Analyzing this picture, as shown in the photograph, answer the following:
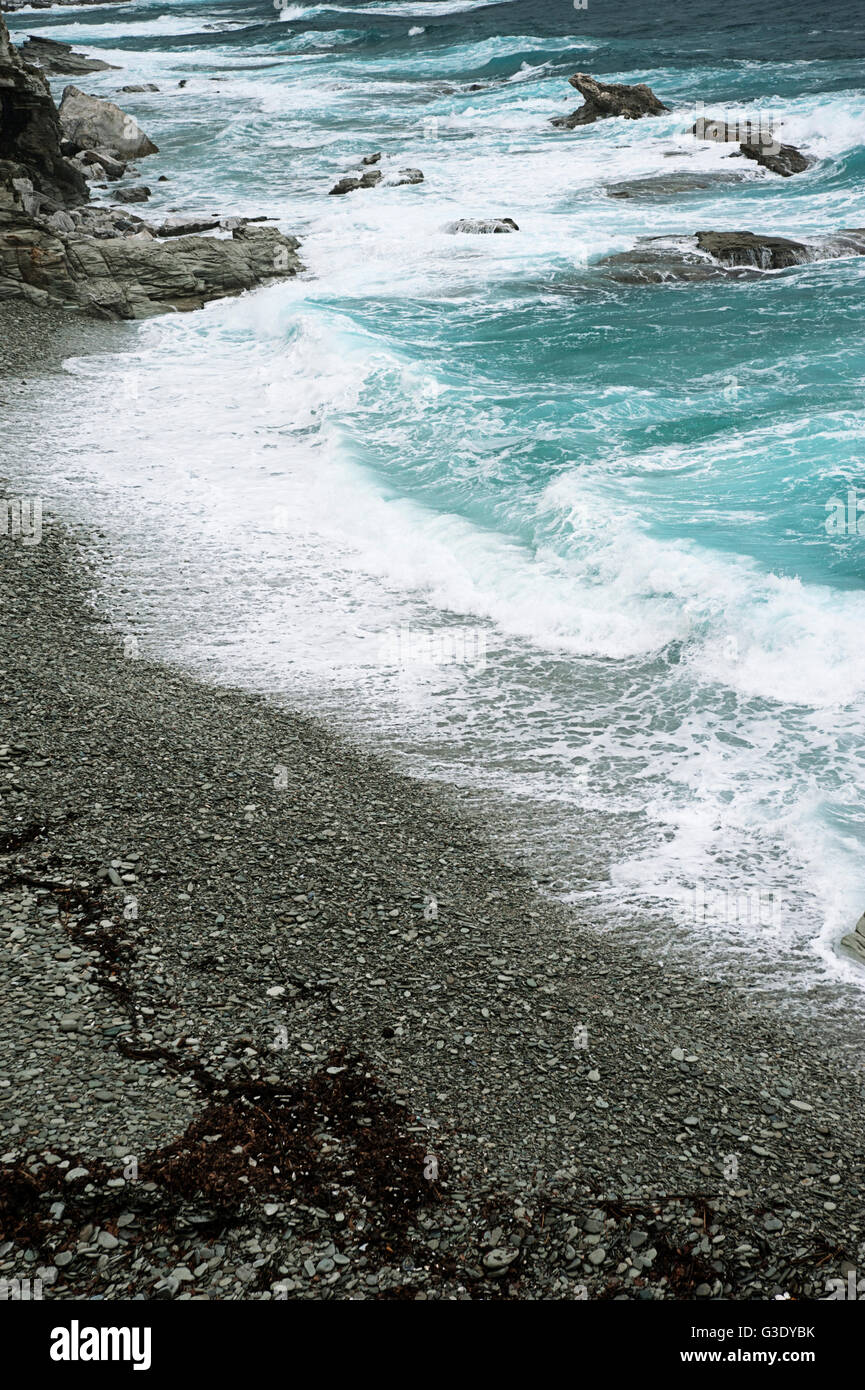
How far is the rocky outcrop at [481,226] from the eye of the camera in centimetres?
2631

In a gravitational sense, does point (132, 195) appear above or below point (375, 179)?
below

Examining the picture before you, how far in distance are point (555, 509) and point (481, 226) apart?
16132 mm

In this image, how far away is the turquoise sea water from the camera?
8.09m

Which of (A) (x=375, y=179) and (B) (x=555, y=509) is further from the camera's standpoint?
(A) (x=375, y=179)

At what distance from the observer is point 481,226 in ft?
86.3

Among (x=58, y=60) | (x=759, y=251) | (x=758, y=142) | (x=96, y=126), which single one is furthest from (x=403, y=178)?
(x=58, y=60)

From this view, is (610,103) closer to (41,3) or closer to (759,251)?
(759,251)

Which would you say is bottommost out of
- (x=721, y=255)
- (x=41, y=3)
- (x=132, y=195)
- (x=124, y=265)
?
(x=124, y=265)

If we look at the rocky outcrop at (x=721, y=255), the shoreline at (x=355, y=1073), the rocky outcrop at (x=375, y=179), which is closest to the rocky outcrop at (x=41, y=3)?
the rocky outcrop at (x=375, y=179)

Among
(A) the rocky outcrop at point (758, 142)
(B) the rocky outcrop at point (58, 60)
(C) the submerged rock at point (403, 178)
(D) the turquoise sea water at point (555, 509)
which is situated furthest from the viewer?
(B) the rocky outcrop at point (58, 60)

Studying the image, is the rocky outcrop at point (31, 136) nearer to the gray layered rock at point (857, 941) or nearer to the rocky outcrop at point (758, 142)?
the rocky outcrop at point (758, 142)

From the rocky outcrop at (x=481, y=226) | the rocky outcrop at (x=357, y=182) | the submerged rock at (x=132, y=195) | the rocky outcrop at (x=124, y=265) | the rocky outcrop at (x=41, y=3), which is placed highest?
the rocky outcrop at (x=41, y=3)

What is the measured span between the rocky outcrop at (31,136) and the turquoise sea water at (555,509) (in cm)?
398
